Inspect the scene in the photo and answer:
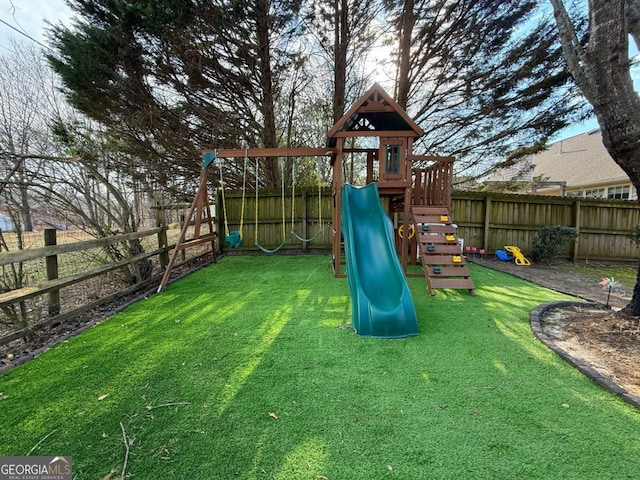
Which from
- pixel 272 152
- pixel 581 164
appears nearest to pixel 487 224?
pixel 272 152

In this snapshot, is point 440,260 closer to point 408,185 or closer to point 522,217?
point 408,185

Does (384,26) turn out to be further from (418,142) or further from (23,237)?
(23,237)

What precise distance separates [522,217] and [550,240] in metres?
1.00

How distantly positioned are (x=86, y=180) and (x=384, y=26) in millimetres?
8018

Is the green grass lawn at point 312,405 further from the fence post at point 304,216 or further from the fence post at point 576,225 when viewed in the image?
the fence post at point 576,225

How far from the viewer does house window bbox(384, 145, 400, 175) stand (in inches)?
208

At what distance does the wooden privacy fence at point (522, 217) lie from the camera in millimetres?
7801

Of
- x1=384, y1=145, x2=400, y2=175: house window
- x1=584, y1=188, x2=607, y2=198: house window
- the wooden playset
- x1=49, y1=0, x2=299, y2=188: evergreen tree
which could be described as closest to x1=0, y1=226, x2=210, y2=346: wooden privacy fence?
the wooden playset

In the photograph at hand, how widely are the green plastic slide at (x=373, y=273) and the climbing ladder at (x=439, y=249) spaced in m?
1.01

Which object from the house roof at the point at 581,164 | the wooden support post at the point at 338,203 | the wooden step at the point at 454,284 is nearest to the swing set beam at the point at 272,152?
the wooden support post at the point at 338,203

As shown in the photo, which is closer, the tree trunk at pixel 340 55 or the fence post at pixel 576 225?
the tree trunk at pixel 340 55

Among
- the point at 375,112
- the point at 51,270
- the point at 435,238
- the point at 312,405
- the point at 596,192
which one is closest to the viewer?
the point at 312,405

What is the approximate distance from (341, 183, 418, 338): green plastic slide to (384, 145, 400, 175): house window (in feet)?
2.35

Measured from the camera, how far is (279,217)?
8.00 meters
